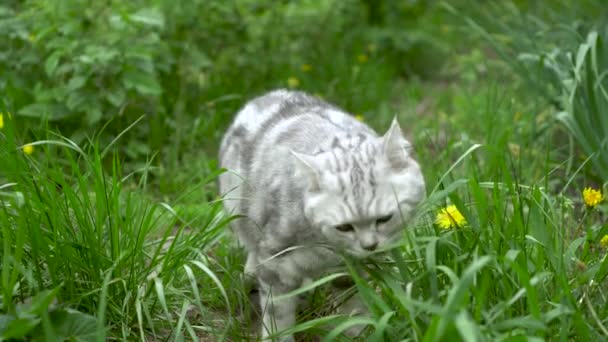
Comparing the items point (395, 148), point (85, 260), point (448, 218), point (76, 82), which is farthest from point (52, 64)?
point (448, 218)

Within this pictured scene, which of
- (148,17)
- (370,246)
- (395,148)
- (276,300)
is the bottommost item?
(276,300)

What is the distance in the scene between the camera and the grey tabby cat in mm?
2641

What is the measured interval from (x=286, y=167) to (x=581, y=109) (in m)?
1.77

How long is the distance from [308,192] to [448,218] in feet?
1.76

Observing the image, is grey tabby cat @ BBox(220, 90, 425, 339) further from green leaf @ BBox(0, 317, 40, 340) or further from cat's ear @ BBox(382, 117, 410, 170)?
green leaf @ BBox(0, 317, 40, 340)

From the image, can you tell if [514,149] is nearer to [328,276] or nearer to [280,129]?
[280,129]

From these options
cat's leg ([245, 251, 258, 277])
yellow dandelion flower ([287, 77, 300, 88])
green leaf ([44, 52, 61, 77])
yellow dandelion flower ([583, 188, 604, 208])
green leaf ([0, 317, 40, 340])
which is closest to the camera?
green leaf ([0, 317, 40, 340])

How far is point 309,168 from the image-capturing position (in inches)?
106

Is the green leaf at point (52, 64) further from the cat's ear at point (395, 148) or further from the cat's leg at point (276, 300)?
the cat's ear at point (395, 148)

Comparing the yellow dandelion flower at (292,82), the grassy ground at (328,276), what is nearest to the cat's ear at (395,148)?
the grassy ground at (328,276)

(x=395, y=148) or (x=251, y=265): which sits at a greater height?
(x=395, y=148)

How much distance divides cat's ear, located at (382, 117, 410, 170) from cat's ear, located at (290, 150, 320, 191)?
244 millimetres

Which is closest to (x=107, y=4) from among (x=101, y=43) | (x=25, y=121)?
(x=101, y=43)

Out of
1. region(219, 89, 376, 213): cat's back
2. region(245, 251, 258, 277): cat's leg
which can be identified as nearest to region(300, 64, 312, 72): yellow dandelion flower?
region(219, 89, 376, 213): cat's back
